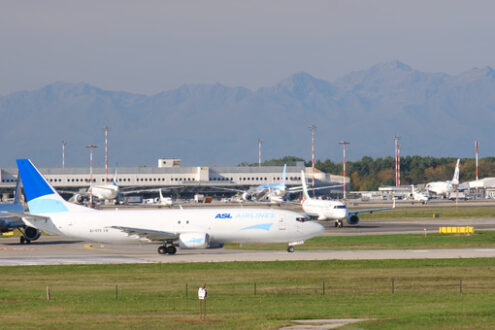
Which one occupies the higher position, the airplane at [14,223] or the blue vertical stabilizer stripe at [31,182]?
the blue vertical stabilizer stripe at [31,182]

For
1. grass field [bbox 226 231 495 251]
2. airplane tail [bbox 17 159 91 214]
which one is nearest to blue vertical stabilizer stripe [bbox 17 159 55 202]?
airplane tail [bbox 17 159 91 214]

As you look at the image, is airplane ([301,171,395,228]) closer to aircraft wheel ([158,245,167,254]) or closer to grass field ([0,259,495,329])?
aircraft wheel ([158,245,167,254])

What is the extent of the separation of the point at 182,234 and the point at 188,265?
7.68m

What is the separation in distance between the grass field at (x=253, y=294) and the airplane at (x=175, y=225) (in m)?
6.68

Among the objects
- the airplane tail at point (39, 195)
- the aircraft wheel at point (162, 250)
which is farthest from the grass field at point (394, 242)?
the airplane tail at point (39, 195)

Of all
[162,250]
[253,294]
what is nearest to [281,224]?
[162,250]

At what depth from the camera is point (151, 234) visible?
5666 centimetres

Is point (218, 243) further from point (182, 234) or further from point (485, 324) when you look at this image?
point (485, 324)

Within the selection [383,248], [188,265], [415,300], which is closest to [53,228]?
[188,265]

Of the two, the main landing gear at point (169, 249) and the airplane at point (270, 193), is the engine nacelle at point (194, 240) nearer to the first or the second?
the main landing gear at point (169, 249)

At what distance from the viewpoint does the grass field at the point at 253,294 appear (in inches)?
1187

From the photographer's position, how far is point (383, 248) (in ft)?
204

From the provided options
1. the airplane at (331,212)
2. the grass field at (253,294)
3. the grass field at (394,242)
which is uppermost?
the airplane at (331,212)

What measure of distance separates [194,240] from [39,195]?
1174 centimetres
